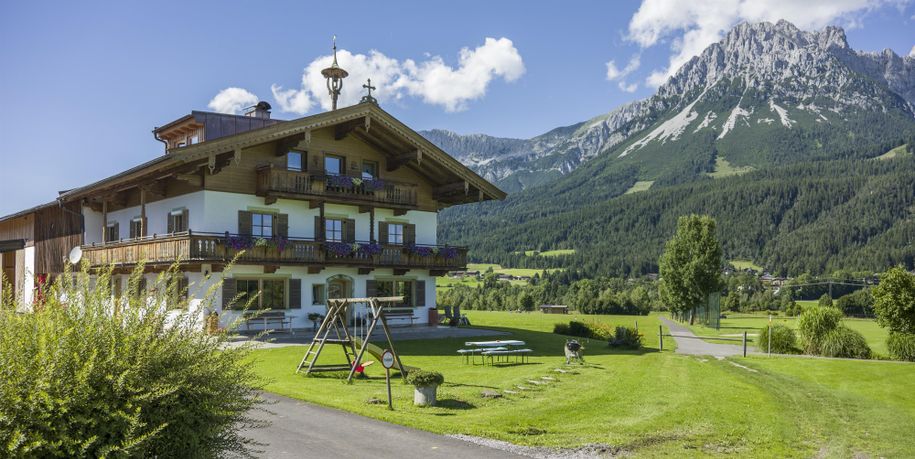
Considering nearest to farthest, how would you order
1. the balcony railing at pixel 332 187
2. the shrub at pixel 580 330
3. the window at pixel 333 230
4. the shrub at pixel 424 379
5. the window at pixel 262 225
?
the shrub at pixel 424 379 → the balcony railing at pixel 332 187 → the window at pixel 262 225 → the window at pixel 333 230 → the shrub at pixel 580 330

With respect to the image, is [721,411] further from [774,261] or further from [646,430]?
[774,261]

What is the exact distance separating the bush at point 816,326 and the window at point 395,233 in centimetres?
1826

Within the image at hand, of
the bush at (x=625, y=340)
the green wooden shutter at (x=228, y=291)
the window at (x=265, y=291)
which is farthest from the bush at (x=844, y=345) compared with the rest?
the green wooden shutter at (x=228, y=291)

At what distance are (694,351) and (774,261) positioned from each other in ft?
529

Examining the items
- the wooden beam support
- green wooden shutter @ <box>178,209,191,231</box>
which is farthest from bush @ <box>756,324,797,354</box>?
green wooden shutter @ <box>178,209,191,231</box>

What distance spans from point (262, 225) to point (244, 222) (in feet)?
3.04

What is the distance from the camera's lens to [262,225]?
3100 centimetres

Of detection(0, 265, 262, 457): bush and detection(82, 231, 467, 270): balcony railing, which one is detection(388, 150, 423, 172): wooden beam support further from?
detection(0, 265, 262, 457): bush

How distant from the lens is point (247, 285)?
30.5 meters

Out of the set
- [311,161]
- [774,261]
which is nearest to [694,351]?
[311,161]

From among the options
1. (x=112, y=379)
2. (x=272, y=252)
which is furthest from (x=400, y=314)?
(x=112, y=379)

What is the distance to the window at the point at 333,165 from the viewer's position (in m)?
33.1

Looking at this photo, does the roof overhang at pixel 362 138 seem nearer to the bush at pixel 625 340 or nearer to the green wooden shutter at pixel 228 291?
the green wooden shutter at pixel 228 291

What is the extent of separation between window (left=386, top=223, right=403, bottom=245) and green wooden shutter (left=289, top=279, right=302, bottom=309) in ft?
18.1
